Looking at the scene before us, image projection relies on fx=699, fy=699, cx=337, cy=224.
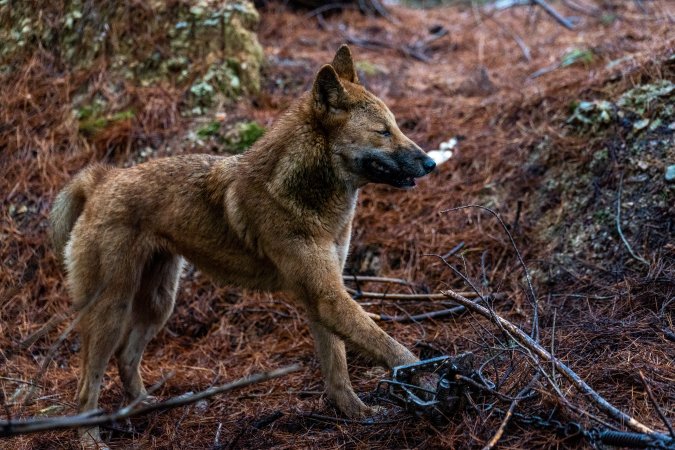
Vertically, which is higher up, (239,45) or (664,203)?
(239,45)

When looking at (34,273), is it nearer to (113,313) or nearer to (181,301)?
(181,301)

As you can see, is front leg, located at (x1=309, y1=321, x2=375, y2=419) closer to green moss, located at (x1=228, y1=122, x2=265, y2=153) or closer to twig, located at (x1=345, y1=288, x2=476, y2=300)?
twig, located at (x1=345, y1=288, x2=476, y2=300)

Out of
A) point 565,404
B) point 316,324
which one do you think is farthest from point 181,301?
point 565,404

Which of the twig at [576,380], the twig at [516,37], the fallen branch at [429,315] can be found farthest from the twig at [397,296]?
the twig at [516,37]

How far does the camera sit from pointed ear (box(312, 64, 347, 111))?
4.70 m

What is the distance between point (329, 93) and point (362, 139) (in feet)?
1.29

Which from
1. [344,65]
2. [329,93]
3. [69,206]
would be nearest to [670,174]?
[344,65]

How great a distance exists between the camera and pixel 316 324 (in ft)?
16.1

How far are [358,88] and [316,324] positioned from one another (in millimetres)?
1680

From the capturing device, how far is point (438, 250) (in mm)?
6230

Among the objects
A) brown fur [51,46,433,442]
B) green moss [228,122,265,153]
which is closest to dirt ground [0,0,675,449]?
green moss [228,122,265,153]

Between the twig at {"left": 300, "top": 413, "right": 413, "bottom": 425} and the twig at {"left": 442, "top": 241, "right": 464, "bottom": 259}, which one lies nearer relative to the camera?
the twig at {"left": 300, "top": 413, "right": 413, "bottom": 425}

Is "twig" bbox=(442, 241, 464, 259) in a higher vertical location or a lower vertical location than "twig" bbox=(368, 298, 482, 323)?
higher

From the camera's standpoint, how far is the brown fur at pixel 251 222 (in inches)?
182
